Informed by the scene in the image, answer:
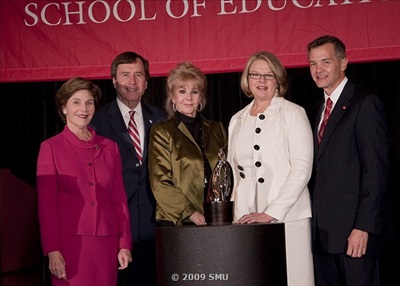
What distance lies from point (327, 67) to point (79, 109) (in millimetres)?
1368

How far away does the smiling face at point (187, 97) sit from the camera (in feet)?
14.0

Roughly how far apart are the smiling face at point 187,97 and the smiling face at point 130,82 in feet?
1.51

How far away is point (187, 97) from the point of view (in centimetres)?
427

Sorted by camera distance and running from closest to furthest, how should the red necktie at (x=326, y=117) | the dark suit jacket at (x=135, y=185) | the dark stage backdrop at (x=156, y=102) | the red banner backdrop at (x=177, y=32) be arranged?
the red necktie at (x=326, y=117)
the dark suit jacket at (x=135, y=185)
the red banner backdrop at (x=177, y=32)
the dark stage backdrop at (x=156, y=102)

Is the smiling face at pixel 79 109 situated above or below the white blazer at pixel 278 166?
above

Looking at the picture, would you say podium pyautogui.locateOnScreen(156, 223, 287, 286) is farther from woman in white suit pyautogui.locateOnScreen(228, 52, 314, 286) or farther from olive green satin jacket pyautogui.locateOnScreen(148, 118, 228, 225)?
olive green satin jacket pyautogui.locateOnScreen(148, 118, 228, 225)

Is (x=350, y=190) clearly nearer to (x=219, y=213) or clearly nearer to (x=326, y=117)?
(x=326, y=117)

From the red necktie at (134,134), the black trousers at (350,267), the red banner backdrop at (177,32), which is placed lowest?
the black trousers at (350,267)

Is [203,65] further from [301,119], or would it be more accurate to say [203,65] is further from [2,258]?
[2,258]

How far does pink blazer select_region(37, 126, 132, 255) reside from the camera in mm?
3941

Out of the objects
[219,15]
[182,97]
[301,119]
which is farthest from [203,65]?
[301,119]

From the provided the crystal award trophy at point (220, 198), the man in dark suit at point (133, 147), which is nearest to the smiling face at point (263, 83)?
the crystal award trophy at point (220, 198)

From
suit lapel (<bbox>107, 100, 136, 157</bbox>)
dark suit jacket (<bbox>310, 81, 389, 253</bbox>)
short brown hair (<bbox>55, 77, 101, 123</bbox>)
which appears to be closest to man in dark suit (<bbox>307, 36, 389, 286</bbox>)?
dark suit jacket (<bbox>310, 81, 389, 253</bbox>)

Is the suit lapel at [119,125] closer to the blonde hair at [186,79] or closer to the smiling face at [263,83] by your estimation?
the blonde hair at [186,79]
